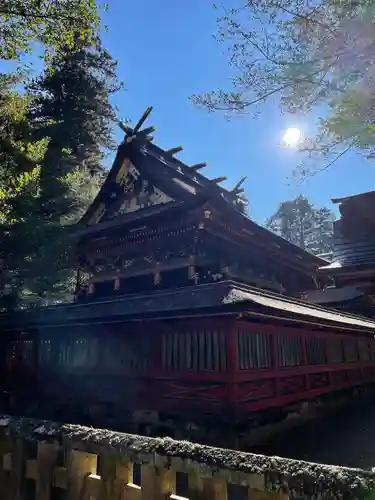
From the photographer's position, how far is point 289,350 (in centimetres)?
940

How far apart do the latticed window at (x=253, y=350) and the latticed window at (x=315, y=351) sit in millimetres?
2328

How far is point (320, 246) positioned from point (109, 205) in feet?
137

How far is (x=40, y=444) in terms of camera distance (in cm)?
263

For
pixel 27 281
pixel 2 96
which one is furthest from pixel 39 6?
pixel 27 281

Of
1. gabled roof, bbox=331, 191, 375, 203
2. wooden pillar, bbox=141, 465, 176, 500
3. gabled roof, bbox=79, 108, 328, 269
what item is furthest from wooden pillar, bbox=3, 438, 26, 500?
gabled roof, bbox=331, 191, 375, 203

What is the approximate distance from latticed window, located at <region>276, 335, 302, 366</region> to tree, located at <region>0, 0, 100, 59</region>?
8855 mm

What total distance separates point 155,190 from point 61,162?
24.0 ft

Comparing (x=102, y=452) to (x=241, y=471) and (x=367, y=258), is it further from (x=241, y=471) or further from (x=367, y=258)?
(x=367, y=258)

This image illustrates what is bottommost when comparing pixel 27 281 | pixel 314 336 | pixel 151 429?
pixel 151 429

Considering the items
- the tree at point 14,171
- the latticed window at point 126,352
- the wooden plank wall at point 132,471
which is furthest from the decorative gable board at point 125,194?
the wooden plank wall at point 132,471

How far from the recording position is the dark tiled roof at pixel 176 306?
23.0 ft

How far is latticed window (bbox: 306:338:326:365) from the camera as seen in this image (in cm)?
1030

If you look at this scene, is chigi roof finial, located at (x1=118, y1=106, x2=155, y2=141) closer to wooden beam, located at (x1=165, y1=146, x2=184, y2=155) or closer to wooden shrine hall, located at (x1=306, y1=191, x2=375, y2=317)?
wooden beam, located at (x1=165, y1=146, x2=184, y2=155)

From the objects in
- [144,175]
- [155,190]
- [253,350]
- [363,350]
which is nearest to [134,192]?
[144,175]
